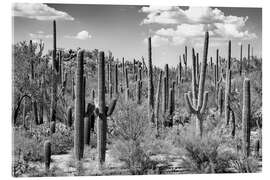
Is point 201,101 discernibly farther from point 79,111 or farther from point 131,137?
point 79,111

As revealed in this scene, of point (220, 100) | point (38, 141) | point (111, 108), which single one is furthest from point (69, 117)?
point (220, 100)

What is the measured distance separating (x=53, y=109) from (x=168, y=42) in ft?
11.7

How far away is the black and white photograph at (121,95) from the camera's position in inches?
483

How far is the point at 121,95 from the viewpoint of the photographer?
1502 cm

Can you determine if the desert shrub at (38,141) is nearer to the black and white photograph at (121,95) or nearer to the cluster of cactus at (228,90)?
the black and white photograph at (121,95)

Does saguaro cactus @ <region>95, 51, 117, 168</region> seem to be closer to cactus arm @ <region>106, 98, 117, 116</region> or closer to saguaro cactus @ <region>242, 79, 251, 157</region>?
cactus arm @ <region>106, 98, 117, 116</region>

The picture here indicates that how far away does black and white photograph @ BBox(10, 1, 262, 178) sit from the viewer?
40.2 ft

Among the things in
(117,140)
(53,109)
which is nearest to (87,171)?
(117,140)

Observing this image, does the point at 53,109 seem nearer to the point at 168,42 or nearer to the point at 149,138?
the point at 149,138

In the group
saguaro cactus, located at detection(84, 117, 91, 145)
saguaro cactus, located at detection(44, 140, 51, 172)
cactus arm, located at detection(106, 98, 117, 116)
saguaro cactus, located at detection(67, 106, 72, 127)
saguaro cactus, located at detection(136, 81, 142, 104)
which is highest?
saguaro cactus, located at detection(136, 81, 142, 104)

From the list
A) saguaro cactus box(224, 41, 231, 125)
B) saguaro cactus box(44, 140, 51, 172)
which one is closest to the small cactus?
saguaro cactus box(44, 140, 51, 172)

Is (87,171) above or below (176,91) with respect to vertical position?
below

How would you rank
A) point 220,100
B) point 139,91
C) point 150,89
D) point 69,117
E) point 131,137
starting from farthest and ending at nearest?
point 139,91 → point 220,100 → point 150,89 → point 69,117 → point 131,137
